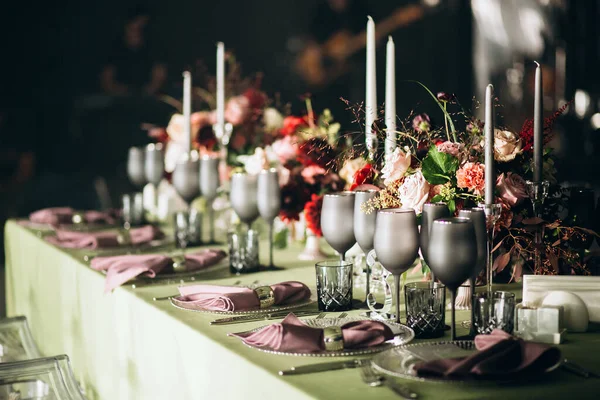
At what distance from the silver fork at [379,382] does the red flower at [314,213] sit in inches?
38.2

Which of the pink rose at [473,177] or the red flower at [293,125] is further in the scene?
the red flower at [293,125]

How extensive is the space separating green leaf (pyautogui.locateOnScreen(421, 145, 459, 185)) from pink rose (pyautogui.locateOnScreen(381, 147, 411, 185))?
0.04 metres

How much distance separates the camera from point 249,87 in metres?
3.02

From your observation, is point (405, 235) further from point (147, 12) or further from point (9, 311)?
point (147, 12)

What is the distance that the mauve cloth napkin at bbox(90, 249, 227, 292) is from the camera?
6.47 ft

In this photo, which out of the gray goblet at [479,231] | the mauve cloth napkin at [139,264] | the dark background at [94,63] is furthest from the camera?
the dark background at [94,63]

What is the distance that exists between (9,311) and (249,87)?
1419 millimetres

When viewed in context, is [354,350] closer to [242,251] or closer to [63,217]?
[242,251]

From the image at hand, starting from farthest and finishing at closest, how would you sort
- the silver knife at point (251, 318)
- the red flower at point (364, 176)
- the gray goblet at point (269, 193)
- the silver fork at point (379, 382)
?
the gray goblet at point (269, 193) → the red flower at point (364, 176) → the silver knife at point (251, 318) → the silver fork at point (379, 382)

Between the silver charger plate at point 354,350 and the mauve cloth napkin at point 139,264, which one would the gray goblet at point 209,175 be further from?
the silver charger plate at point 354,350

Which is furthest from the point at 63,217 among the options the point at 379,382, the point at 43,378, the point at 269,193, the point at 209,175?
the point at 379,382

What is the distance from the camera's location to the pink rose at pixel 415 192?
1.59 meters

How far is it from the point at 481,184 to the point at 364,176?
33 cm

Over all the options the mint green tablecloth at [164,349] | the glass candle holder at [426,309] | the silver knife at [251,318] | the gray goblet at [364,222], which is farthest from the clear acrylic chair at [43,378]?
the glass candle holder at [426,309]
